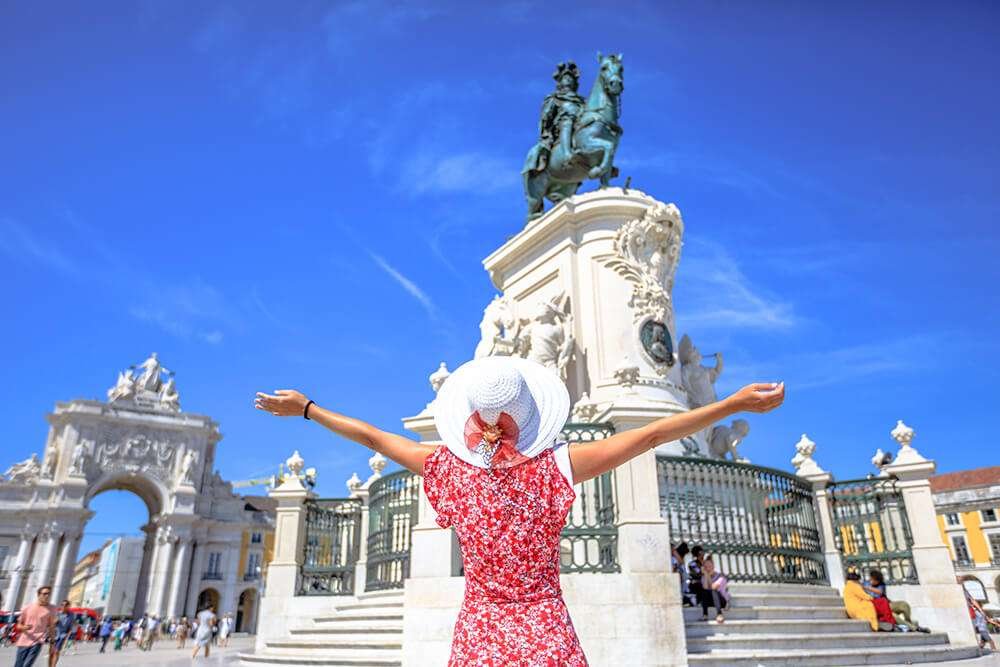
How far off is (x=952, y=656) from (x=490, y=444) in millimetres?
8781

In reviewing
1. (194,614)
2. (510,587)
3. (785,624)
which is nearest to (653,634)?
(785,624)

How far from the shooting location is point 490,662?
1969 millimetres

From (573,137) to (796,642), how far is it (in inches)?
449

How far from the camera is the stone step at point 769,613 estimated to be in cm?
750

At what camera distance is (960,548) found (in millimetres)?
47094

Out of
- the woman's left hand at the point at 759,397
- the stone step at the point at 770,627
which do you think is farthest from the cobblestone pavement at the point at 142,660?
the woman's left hand at the point at 759,397

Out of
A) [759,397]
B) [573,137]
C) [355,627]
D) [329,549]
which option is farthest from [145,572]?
[759,397]

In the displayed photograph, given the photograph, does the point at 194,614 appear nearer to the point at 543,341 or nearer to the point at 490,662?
the point at 543,341

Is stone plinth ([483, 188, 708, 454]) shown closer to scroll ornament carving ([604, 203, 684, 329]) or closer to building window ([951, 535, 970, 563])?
scroll ornament carving ([604, 203, 684, 329])

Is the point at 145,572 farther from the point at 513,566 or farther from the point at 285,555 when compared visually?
the point at 513,566

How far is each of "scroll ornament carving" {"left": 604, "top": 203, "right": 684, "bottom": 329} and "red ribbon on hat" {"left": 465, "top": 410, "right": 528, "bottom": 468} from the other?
1046 cm

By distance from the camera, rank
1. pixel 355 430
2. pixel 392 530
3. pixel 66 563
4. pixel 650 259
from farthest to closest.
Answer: pixel 66 563, pixel 650 259, pixel 392 530, pixel 355 430

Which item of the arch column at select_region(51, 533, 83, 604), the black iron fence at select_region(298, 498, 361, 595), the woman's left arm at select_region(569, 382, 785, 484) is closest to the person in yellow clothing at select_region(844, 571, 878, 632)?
the black iron fence at select_region(298, 498, 361, 595)

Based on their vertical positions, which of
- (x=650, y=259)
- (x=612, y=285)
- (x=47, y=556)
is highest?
(x=650, y=259)
